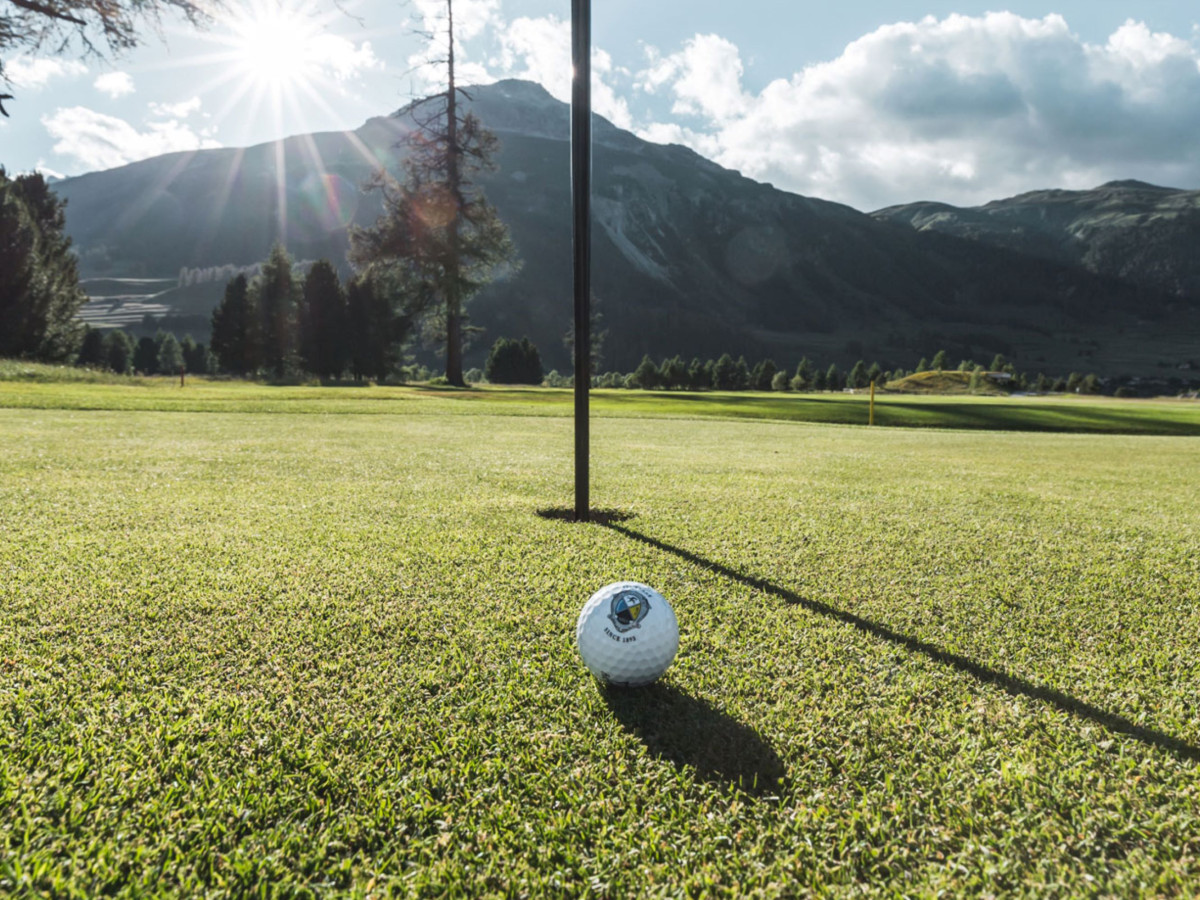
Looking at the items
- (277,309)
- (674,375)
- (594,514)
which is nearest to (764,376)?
(674,375)

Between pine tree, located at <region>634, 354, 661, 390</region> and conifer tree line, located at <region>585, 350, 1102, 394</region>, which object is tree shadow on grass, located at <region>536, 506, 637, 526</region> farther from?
pine tree, located at <region>634, 354, 661, 390</region>

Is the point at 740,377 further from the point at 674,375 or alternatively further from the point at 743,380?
the point at 674,375

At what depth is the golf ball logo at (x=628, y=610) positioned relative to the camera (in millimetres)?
2051

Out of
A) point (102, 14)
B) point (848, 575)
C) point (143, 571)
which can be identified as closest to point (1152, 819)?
point (848, 575)

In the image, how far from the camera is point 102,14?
14.6 meters

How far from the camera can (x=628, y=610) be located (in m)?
2.10

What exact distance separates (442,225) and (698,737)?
3656 centimetres

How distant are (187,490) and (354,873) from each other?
4.51 meters

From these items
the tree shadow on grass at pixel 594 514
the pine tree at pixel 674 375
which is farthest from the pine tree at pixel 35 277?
the pine tree at pixel 674 375

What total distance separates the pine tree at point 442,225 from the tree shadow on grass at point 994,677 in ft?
107

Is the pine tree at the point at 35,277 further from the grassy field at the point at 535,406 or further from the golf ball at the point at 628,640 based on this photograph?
the golf ball at the point at 628,640

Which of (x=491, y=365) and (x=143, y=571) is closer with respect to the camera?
(x=143, y=571)

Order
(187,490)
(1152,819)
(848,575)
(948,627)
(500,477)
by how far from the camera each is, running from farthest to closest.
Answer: (500,477) < (187,490) < (848,575) < (948,627) < (1152,819)

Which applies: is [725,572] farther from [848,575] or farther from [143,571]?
[143,571]
